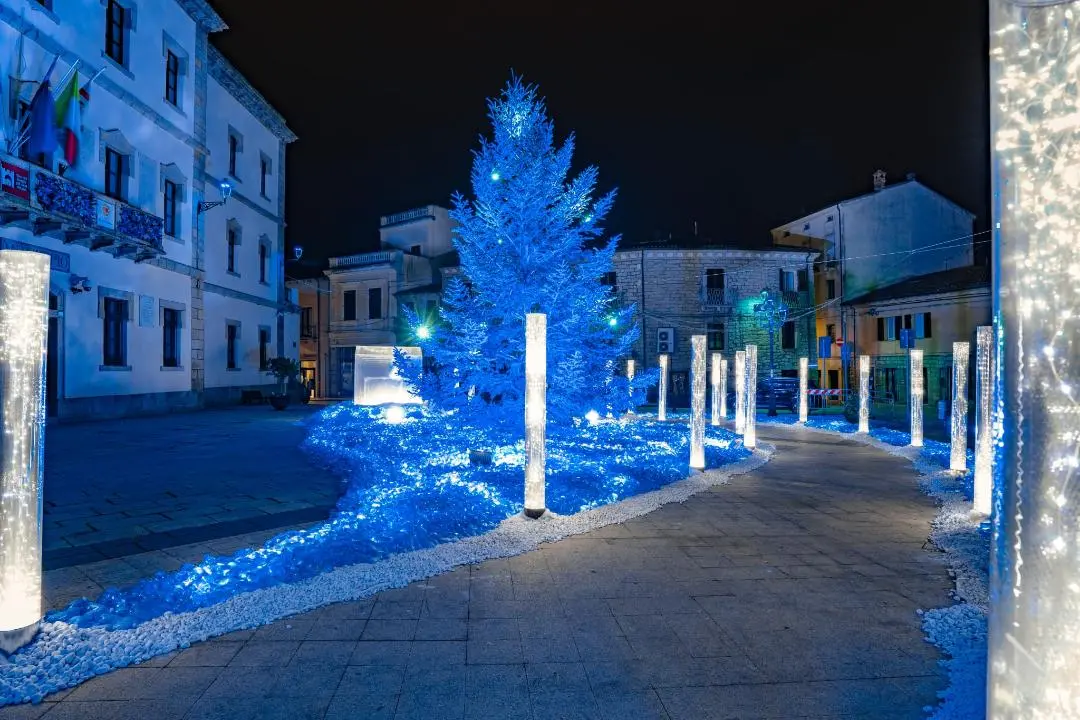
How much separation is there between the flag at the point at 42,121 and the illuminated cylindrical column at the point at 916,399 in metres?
20.3

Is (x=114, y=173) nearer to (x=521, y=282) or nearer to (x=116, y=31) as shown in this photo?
(x=116, y=31)

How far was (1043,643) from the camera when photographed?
171cm

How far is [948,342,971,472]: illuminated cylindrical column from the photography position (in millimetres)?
9172

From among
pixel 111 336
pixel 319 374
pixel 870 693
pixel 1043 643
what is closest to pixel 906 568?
pixel 870 693

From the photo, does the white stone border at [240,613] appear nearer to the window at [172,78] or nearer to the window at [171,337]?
the window at [171,337]

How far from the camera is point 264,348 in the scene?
27625 mm

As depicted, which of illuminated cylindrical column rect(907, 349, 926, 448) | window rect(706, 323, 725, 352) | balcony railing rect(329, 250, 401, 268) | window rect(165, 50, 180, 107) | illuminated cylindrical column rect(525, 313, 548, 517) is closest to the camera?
illuminated cylindrical column rect(525, 313, 548, 517)

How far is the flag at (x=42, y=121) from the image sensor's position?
542 inches

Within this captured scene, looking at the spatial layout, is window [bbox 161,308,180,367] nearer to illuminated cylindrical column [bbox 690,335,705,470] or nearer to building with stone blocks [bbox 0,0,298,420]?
building with stone blocks [bbox 0,0,298,420]

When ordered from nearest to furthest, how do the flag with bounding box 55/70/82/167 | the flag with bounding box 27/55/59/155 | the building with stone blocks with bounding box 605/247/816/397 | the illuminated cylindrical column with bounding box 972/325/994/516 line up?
the illuminated cylindrical column with bounding box 972/325/994/516 < the flag with bounding box 27/55/59/155 < the flag with bounding box 55/70/82/167 < the building with stone blocks with bounding box 605/247/816/397

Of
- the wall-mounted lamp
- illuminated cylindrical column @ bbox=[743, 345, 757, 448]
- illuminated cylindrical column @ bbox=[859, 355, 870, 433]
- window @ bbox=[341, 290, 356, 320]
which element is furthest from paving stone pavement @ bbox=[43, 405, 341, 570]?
window @ bbox=[341, 290, 356, 320]

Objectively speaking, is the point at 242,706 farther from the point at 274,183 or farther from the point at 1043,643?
the point at 274,183

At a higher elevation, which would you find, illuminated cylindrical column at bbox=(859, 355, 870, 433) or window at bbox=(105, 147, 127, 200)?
window at bbox=(105, 147, 127, 200)

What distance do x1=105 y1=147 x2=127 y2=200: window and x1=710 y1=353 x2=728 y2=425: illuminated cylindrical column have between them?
18237 mm
